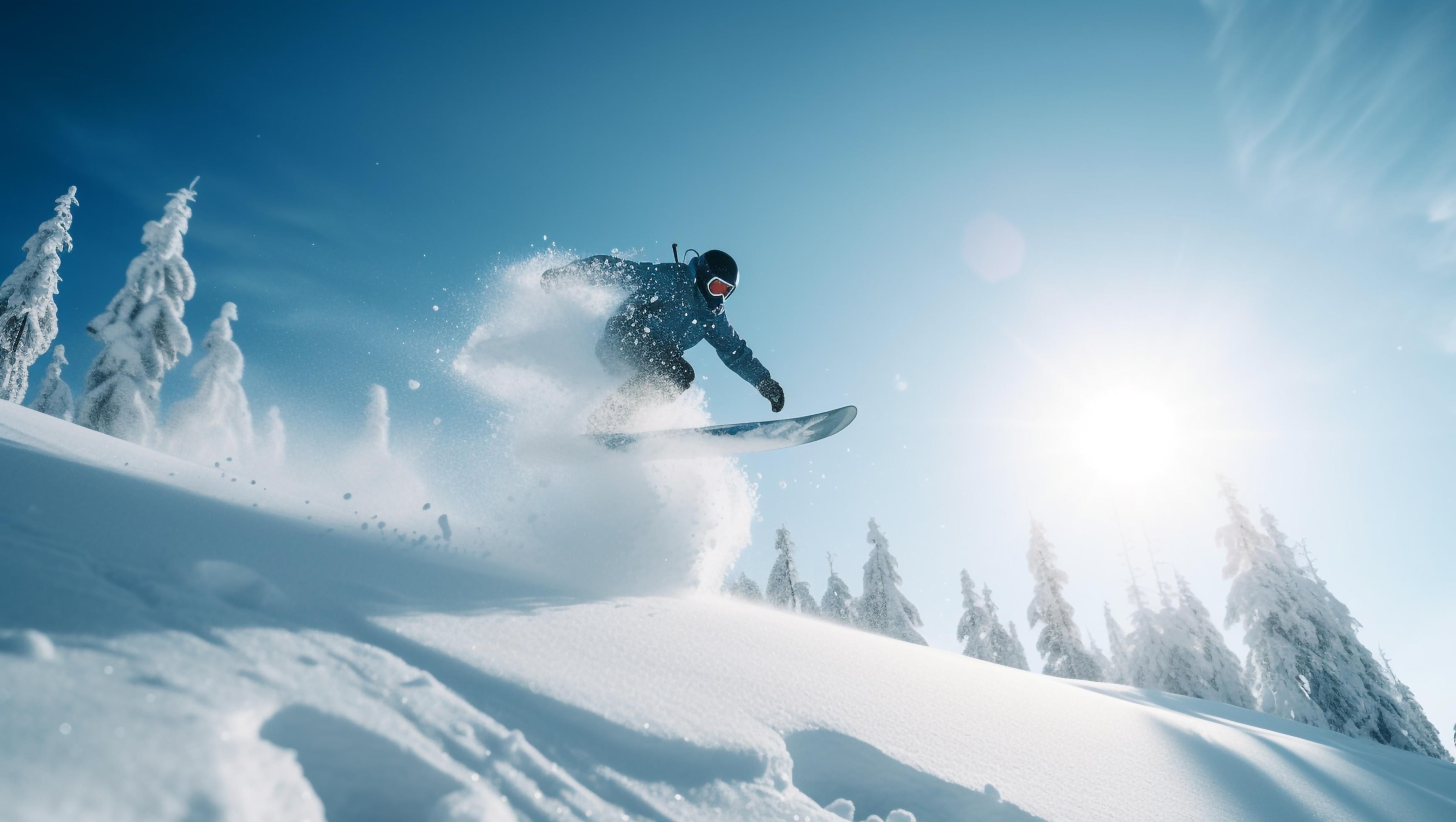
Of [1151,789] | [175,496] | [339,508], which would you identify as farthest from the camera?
[339,508]

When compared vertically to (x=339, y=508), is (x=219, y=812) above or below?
below

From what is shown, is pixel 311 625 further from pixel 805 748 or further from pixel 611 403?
pixel 611 403

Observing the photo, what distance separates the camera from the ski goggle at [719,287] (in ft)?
21.5

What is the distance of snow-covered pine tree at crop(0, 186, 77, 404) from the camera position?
1612cm

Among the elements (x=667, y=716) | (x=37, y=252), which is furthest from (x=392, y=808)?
(x=37, y=252)

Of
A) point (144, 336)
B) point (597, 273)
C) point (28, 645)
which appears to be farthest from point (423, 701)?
point (144, 336)

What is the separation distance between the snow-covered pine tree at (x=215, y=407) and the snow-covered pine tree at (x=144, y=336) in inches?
132

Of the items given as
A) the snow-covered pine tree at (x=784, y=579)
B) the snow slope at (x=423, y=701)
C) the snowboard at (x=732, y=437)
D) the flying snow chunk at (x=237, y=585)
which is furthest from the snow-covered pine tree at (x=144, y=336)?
the snow-covered pine tree at (x=784, y=579)

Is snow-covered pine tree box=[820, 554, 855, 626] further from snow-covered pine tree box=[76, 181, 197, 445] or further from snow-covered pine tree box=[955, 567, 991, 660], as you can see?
snow-covered pine tree box=[76, 181, 197, 445]

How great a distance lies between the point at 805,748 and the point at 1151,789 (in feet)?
7.35

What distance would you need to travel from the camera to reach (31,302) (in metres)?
16.3

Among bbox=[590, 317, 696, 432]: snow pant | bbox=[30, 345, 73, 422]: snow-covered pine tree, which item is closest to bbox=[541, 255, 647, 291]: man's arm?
bbox=[590, 317, 696, 432]: snow pant

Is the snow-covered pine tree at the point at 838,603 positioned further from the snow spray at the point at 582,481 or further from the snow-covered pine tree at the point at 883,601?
the snow spray at the point at 582,481

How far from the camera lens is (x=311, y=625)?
1738mm
